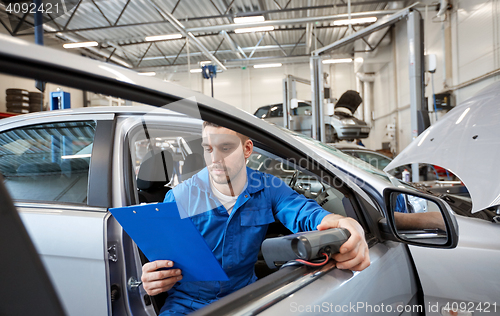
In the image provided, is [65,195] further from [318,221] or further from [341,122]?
[341,122]

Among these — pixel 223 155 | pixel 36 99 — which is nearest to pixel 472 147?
pixel 223 155

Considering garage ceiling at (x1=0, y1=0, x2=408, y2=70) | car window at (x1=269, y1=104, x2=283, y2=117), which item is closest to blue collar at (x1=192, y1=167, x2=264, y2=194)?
garage ceiling at (x1=0, y1=0, x2=408, y2=70)

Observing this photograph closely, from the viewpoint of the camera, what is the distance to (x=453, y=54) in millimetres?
7969

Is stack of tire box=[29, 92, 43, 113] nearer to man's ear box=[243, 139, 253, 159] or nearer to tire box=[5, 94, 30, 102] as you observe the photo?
tire box=[5, 94, 30, 102]

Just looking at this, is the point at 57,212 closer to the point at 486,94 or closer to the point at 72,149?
the point at 72,149

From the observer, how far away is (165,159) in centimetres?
158

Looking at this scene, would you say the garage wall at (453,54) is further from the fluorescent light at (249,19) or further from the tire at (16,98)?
the tire at (16,98)

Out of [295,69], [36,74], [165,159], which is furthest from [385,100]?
[36,74]

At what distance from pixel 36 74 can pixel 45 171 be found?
1325 millimetres

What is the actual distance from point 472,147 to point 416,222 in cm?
69

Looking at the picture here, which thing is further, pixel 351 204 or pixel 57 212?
pixel 57 212

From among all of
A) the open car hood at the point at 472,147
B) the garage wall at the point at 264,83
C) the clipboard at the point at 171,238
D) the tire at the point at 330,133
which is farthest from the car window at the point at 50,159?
the garage wall at the point at 264,83

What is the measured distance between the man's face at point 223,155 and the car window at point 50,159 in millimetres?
691

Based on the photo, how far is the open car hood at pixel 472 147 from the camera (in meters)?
1.27
